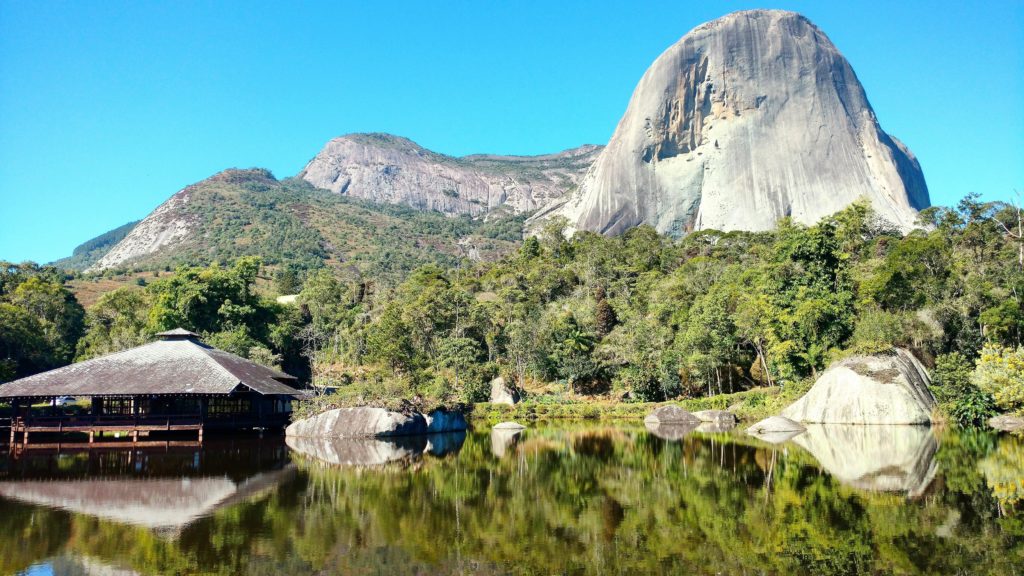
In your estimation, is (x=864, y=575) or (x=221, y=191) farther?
(x=221, y=191)

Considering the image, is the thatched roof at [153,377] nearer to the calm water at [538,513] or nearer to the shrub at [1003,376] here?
the calm water at [538,513]

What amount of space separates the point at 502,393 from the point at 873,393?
21.9 metres

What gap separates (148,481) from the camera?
55.3 ft

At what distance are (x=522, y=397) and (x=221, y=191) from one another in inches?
4291

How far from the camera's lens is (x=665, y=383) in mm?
39500

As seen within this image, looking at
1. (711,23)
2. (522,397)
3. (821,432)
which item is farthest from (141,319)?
(711,23)

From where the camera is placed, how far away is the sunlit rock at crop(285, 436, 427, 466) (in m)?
21.0

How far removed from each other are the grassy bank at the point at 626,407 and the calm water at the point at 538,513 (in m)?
12.4

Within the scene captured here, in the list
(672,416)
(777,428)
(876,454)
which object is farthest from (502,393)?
(876,454)

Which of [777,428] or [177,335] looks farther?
[177,335]

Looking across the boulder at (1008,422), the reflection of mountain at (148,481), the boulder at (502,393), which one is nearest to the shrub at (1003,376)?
the boulder at (1008,422)

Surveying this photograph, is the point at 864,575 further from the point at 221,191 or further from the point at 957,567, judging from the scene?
the point at 221,191

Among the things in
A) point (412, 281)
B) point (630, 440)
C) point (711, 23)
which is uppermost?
point (711, 23)

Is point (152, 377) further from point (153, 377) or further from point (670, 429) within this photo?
point (670, 429)
